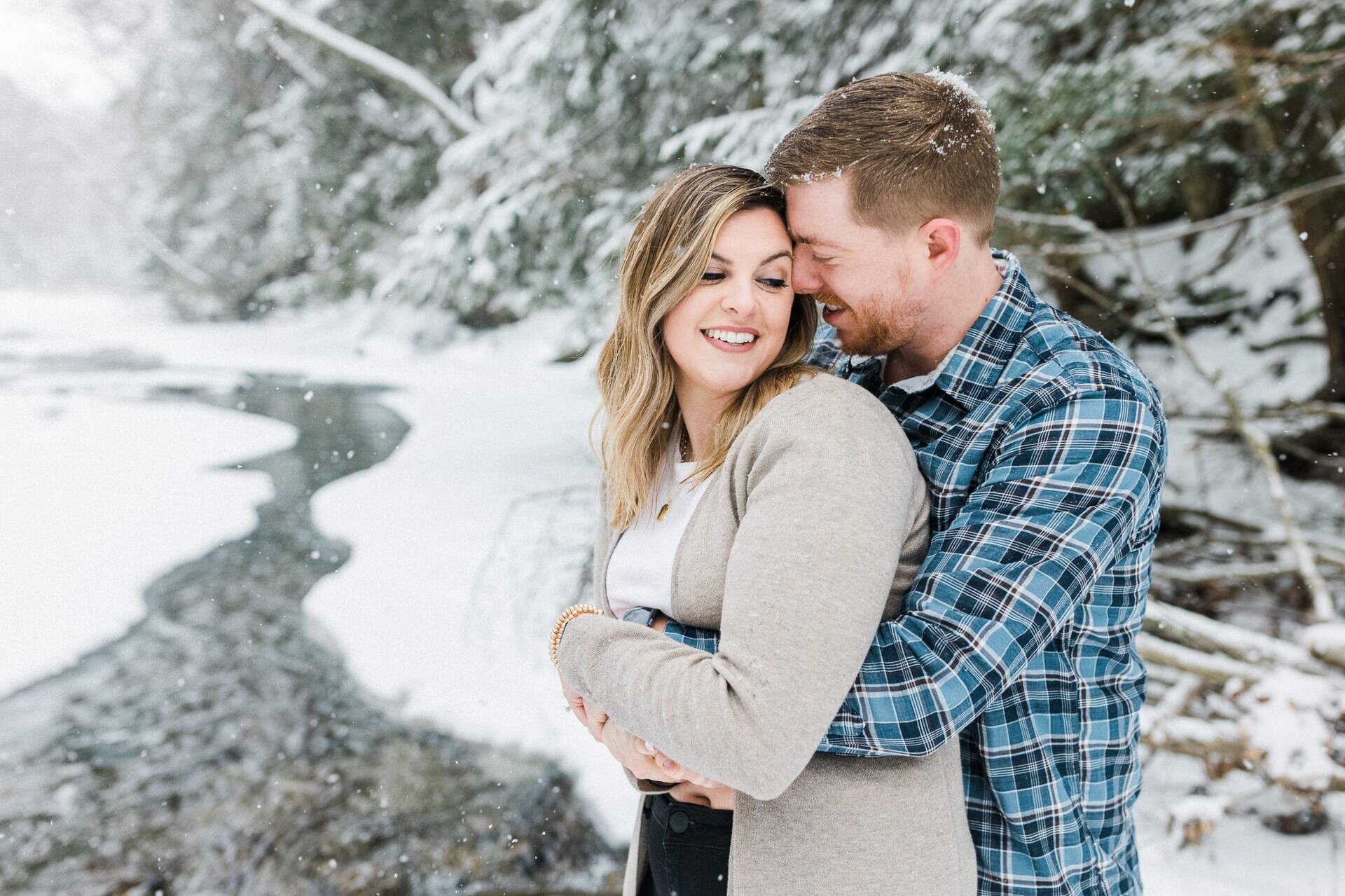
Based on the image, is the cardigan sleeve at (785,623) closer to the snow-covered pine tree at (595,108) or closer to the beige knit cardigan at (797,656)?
the beige knit cardigan at (797,656)

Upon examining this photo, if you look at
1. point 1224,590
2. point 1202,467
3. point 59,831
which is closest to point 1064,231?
point 1202,467

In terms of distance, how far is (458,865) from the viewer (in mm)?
3648

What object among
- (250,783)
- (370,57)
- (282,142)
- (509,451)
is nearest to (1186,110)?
(509,451)

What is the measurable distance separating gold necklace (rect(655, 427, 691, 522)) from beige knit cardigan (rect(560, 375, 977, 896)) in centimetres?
12

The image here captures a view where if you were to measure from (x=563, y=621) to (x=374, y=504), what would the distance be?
209 inches

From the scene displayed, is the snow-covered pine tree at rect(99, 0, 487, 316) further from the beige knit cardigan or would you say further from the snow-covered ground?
the beige knit cardigan

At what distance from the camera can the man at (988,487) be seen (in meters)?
0.94

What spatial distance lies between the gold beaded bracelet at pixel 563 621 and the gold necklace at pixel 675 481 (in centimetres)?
17

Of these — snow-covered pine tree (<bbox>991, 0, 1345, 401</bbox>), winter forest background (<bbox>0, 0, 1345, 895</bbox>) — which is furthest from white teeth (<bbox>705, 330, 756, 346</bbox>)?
snow-covered pine tree (<bbox>991, 0, 1345, 401</bbox>)

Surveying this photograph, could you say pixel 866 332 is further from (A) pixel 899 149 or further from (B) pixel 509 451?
(B) pixel 509 451

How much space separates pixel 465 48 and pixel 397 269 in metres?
3.04

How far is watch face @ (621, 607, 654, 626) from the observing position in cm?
111

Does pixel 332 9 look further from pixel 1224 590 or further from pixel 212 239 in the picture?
pixel 1224 590

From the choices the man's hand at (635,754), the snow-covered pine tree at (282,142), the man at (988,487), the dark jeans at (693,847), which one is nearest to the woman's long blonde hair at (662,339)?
the man at (988,487)
